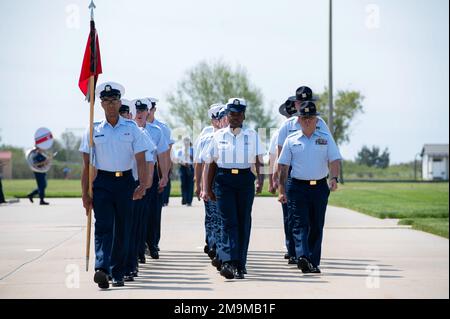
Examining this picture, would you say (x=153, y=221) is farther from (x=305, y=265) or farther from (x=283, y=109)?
(x=305, y=265)

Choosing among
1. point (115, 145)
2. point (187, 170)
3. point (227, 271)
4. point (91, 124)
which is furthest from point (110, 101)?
point (187, 170)

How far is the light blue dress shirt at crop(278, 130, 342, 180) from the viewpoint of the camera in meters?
13.7

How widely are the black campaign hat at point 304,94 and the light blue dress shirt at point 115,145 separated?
2898mm

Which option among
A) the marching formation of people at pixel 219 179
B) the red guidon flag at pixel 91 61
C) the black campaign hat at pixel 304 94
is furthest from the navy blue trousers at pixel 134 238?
the black campaign hat at pixel 304 94

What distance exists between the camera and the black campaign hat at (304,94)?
14.4 meters

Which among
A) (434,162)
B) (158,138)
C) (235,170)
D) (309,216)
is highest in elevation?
(158,138)

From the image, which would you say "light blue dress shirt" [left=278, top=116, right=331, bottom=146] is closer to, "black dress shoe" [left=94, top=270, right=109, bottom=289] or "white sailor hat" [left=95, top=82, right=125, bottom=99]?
"white sailor hat" [left=95, top=82, right=125, bottom=99]

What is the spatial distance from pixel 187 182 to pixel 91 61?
18.6 m

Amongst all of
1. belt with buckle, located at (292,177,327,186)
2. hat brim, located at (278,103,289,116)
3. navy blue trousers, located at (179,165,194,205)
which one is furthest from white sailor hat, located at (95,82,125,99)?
navy blue trousers, located at (179,165,194,205)

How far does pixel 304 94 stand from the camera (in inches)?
566

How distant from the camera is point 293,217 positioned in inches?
544
